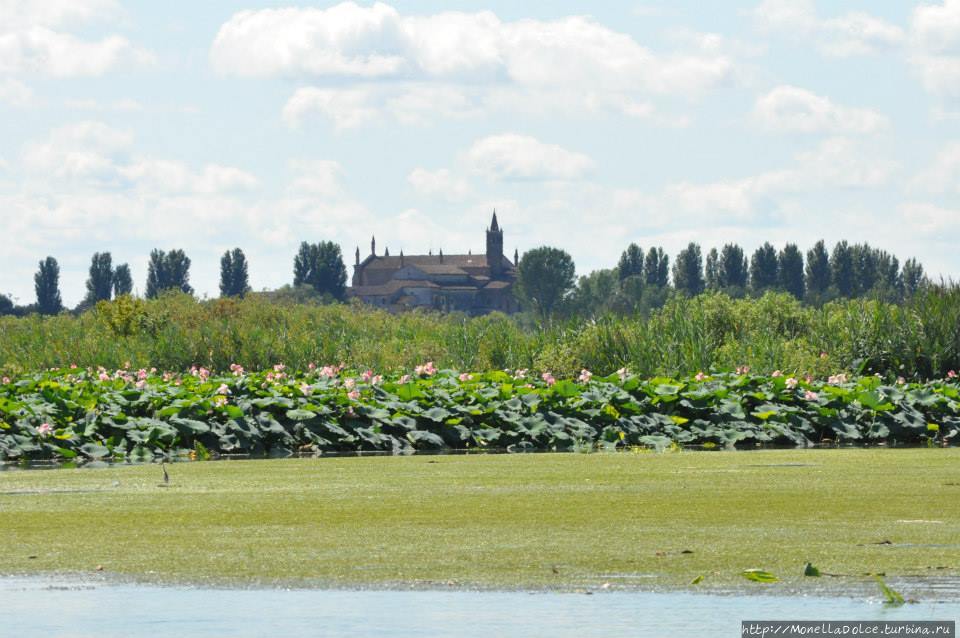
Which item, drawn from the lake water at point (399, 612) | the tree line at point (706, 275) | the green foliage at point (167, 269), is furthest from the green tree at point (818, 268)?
the lake water at point (399, 612)

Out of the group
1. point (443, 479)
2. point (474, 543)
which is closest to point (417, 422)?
point (443, 479)

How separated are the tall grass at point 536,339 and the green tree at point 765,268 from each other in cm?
14057

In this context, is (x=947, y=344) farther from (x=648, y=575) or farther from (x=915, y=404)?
(x=648, y=575)

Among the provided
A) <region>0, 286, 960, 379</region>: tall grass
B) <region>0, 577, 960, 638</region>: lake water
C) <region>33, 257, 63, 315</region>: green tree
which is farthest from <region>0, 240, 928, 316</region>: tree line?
<region>0, 577, 960, 638</region>: lake water

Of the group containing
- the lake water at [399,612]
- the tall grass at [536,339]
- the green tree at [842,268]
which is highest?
the green tree at [842,268]

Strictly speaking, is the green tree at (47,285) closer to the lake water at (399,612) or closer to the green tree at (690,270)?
the green tree at (690,270)

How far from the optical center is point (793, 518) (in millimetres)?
10289

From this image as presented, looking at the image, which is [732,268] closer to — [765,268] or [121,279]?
[765,268]

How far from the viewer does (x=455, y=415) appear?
20062mm

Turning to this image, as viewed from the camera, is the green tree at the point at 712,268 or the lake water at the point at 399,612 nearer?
the lake water at the point at 399,612

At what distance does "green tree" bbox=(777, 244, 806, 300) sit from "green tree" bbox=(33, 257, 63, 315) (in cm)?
7642

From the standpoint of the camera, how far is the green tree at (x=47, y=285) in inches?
6791

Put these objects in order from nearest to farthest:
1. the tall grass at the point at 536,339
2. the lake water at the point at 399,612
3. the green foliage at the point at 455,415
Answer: the lake water at the point at 399,612 → the green foliage at the point at 455,415 → the tall grass at the point at 536,339

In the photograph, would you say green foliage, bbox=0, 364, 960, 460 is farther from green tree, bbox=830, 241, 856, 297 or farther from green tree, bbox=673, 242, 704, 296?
green tree, bbox=673, 242, 704, 296
